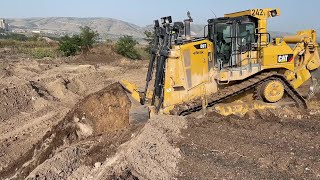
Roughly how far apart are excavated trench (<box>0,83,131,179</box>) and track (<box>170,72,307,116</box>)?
157cm

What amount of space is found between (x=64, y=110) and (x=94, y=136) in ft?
10.3

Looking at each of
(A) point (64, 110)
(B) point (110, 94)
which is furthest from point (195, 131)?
(A) point (64, 110)

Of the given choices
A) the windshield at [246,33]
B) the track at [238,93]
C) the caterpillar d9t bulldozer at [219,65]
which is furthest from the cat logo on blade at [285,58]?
the windshield at [246,33]

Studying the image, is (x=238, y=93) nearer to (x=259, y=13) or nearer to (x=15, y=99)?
(x=259, y=13)

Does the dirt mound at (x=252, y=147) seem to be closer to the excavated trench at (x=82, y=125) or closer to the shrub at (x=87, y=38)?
the excavated trench at (x=82, y=125)

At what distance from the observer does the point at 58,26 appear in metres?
172

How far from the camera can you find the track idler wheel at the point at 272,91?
9242 millimetres

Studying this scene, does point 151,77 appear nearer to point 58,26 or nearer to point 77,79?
point 77,79

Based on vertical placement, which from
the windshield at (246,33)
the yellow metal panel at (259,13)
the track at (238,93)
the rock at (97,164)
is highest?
the yellow metal panel at (259,13)

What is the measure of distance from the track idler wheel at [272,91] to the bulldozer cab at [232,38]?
2.79ft

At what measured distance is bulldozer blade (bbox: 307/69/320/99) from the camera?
33.9ft

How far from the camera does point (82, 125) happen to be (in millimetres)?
9102

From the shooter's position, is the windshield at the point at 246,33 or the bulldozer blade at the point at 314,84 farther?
the bulldozer blade at the point at 314,84

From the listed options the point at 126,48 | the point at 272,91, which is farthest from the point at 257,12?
the point at 126,48
